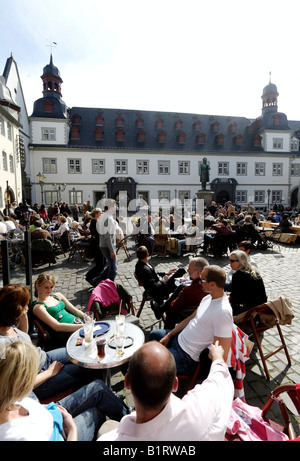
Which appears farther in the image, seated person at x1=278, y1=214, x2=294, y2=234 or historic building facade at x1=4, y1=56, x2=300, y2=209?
historic building facade at x1=4, y1=56, x2=300, y2=209

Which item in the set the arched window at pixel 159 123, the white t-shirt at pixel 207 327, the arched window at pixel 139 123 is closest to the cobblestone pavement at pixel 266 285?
the white t-shirt at pixel 207 327

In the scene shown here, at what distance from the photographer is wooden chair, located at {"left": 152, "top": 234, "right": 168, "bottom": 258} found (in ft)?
29.8

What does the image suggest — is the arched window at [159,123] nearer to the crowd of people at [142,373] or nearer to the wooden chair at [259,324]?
the crowd of people at [142,373]

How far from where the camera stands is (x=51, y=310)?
124 inches

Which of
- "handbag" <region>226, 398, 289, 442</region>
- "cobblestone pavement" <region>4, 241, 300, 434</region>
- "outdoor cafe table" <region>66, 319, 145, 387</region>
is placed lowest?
"cobblestone pavement" <region>4, 241, 300, 434</region>

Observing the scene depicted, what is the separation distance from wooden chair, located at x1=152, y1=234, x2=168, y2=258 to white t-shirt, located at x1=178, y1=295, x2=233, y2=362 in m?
6.33

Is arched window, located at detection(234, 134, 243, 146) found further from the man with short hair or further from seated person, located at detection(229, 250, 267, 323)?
seated person, located at detection(229, 250, 267, 323)

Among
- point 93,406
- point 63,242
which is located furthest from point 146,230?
point 93,406

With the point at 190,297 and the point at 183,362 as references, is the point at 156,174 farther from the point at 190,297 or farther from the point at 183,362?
the point at 183,362

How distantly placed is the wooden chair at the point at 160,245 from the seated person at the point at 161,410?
25.1ft

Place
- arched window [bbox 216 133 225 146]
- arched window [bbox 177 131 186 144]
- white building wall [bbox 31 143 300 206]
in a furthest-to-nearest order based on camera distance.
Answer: arched window [bbox 216 133 225 146]
arched window [bbox 177 131 186 144]
white building wall [bbox 31 143 300 206]

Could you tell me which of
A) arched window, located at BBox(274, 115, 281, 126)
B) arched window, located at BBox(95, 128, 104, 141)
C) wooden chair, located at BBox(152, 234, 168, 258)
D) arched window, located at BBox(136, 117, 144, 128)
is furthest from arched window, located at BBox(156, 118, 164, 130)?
wooden chair, located at BBox(152, 234, 168, 258)
